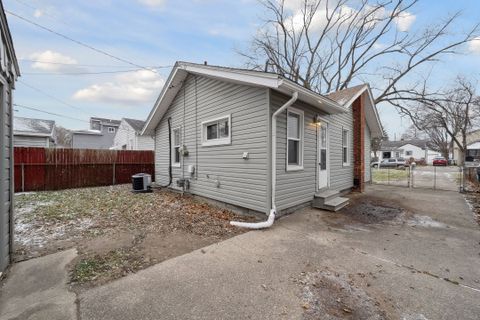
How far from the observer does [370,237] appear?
454 centimetres

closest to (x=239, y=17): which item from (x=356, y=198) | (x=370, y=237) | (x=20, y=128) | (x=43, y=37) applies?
(x=43, y=37)

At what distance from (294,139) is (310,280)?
3842 mm

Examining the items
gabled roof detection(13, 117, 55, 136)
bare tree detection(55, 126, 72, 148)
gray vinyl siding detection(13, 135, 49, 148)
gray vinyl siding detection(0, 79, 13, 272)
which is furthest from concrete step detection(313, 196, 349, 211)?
bare tree detection(55, 126, 72, 148)

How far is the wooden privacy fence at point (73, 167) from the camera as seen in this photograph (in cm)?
969

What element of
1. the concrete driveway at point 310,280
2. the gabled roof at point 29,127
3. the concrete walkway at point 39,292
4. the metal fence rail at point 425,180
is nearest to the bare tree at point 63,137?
the gabled roof at point 29,127

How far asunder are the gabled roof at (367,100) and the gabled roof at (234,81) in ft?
4.95

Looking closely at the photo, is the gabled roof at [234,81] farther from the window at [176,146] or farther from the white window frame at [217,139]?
the window at [176,146]

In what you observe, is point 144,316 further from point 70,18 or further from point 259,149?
point 70,18

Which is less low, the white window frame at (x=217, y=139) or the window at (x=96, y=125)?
the window at (x=96, y=125)

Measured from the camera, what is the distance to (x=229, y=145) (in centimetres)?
627

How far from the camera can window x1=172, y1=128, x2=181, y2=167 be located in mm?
9000

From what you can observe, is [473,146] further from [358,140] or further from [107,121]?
[107,121]

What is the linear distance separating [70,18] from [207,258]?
9732mm

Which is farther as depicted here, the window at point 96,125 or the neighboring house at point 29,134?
the window at point 96,125
